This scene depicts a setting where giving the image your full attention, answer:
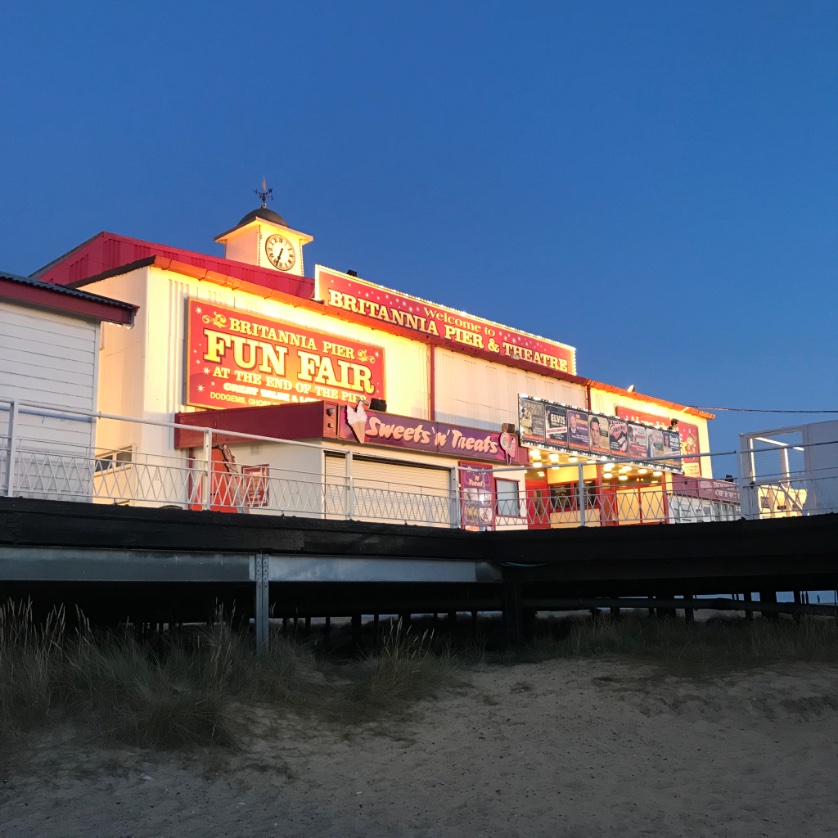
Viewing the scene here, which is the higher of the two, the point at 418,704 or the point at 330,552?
the point at 330,552

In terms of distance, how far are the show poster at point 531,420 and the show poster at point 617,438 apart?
120 inches

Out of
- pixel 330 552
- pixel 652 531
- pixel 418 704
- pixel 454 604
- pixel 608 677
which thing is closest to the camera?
pixel 418 704

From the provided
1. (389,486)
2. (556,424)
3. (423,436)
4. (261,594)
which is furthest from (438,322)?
(261,594)

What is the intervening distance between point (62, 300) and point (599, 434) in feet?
54.2

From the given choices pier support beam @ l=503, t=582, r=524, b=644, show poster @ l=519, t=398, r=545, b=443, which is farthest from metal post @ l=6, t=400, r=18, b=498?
show poster @ l=519, t=398, r=545, b=443

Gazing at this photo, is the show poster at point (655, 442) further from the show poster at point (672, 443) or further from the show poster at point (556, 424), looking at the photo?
the show poster at point (556, 424)

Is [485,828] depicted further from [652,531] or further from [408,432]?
[408,432]

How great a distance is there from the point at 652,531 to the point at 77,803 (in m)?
8.57

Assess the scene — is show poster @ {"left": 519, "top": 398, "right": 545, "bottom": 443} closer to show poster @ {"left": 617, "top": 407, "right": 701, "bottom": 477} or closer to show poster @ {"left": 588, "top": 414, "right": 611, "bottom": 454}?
show poster @ {"left": 588, "top": 414, "right": 611, "bottom": 454}

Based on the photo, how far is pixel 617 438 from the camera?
88.3 ft

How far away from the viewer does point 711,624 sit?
14297 millimetres

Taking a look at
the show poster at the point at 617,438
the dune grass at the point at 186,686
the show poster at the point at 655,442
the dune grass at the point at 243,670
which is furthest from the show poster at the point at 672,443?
the dune grass at the point at 186,686

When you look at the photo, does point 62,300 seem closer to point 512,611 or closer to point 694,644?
point 512,611

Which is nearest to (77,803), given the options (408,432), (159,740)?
(159,740)
